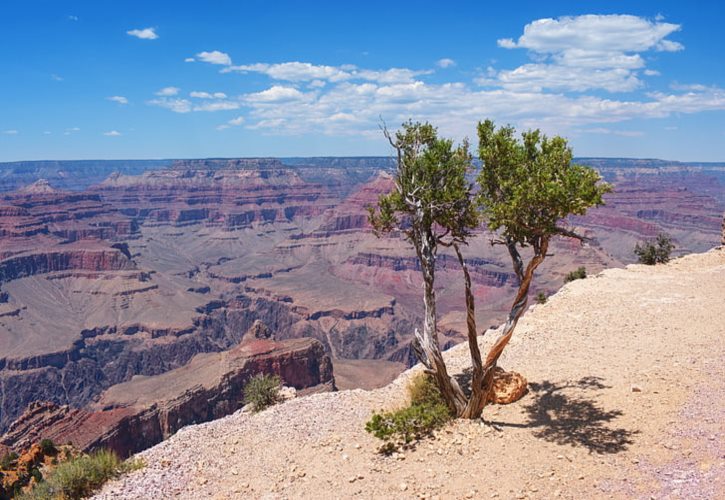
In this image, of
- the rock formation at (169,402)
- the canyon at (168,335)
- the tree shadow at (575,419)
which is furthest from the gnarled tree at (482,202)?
the canyon at (168,335)

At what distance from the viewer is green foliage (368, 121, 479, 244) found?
54.2 feet

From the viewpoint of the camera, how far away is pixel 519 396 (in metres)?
17.8

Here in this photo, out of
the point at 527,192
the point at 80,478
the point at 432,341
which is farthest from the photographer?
the point at 432,341

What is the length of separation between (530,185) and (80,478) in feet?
51.8

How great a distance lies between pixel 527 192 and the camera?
1420 cm

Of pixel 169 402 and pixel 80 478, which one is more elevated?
pixel 80 478

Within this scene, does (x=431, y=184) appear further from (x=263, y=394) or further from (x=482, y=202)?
(x=263, y=394)

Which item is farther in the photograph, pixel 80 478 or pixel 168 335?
pixel 168 335

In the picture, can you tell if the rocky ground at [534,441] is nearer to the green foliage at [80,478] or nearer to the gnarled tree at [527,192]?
the green foliage at [80,478]

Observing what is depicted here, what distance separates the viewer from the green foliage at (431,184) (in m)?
16.5

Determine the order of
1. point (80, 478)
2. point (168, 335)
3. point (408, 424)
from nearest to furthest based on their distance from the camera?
1. point (80, 478)
2. point (408, 424)
3. point (168, 335)

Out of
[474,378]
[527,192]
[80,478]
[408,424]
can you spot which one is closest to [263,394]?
[80,478]

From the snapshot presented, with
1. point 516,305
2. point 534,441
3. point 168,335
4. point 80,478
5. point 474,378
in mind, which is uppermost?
point 516,305

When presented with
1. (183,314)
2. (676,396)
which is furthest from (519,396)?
(183,314)
